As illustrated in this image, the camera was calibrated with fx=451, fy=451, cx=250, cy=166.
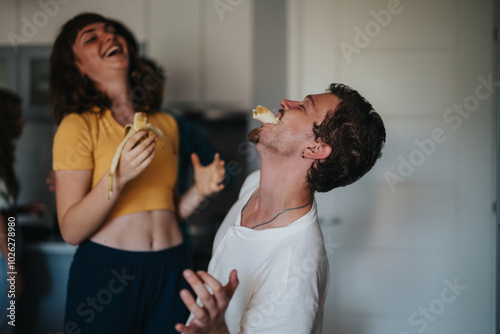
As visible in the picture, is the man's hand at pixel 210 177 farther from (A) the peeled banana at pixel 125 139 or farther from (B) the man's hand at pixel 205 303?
(B) the man's hand at pixel 205 303

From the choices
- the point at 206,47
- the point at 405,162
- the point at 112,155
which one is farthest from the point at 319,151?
the point at 206,47

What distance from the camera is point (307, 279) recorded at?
92cm

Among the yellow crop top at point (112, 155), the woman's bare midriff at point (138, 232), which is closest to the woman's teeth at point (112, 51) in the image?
the yellow crop top at point (112, 155)

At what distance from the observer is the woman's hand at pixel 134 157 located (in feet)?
3.50

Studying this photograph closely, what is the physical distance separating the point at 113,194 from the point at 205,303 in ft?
1.41

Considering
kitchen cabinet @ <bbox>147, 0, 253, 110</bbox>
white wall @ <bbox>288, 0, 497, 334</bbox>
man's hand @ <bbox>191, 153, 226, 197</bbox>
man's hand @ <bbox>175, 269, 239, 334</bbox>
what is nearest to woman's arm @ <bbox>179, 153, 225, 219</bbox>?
man's hand @ <bbox>191, 153, 226, 197</bbox>

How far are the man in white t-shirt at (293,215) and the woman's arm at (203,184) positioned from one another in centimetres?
19

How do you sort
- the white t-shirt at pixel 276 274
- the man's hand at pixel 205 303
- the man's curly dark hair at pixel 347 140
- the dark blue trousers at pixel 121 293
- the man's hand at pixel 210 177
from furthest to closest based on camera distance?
the man's hand at pixel 210 177 < the dark blue trousers at pixel 121 293 < the man's curly dark hair at pixel 347 140 < the white t-shirt at pixel 276 274 < the man's hand at pixel 205 303

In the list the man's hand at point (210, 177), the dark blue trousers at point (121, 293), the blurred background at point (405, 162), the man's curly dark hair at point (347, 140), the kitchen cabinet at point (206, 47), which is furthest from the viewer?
the kitchen cabinet at point (206, 47)

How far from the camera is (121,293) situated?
3.79 ft

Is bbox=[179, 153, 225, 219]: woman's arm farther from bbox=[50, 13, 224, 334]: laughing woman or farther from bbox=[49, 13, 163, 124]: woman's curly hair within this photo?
bbox=[49, 13, 163, 124]: woman's curly hair

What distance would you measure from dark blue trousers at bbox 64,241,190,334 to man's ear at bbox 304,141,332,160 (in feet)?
1.61

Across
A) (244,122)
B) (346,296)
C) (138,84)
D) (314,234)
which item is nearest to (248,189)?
(314,234)

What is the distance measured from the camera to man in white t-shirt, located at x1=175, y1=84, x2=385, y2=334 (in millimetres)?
920
